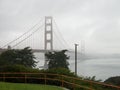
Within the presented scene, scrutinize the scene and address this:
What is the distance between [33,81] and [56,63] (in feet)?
134

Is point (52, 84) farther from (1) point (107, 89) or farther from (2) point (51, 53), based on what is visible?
(2) point (51, 53)

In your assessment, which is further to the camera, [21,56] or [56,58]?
[21,56]

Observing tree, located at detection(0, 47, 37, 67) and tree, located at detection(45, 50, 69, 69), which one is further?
tree, located at detection(45, 50, 69, 69)

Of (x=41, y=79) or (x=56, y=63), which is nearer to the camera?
(x=41, y=79)

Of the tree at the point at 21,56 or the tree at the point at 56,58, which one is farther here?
the tree at the point at 56,58

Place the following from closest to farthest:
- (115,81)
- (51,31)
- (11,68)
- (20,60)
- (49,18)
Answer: (11,68) < (115,81) < (20,60) < (51,31) < (49,18)

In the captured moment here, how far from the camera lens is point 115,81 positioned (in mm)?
33031

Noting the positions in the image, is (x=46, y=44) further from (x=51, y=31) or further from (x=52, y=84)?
(x=52, y=84)

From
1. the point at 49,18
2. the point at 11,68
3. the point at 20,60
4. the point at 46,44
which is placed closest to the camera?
the point at 11,68

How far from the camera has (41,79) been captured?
1088 inches

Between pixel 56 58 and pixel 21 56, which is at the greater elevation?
pixel 21 56

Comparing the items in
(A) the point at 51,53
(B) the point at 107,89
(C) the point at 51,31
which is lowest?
(B) the point at 107,89

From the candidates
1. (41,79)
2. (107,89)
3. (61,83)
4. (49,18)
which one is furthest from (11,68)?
(49,18)

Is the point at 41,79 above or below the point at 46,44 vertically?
below
